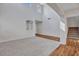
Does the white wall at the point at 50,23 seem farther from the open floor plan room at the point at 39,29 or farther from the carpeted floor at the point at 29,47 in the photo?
the carpeted floor at the point at 29,47

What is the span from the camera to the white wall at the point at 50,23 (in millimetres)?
1605

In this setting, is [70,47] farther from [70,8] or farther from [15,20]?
[15,20]

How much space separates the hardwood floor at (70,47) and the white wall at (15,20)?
1.31 ft

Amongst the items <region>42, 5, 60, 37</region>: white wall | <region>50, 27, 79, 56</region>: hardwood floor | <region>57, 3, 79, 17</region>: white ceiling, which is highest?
<region>57, 3, 79, 17</region>: white ceiling

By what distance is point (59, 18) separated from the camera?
162 cm

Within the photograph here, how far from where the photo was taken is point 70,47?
1566 millimetres

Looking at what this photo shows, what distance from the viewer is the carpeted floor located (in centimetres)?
158

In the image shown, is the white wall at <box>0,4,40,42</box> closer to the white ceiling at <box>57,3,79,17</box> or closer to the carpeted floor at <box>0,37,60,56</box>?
the carpeted floor at <box>0,37,60,56</box>

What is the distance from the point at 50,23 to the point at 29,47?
42 cm

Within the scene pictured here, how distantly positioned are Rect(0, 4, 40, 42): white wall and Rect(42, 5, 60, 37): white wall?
15cm

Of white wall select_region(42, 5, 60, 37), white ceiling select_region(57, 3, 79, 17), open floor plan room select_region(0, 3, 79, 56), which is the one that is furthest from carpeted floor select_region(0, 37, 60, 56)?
white ceiling select_region(57, 3, 79, 17)

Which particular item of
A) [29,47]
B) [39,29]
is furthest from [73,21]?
[29,47]

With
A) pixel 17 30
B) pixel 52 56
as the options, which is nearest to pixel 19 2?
pixel 17 30

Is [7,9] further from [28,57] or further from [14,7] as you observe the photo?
[28,57]
